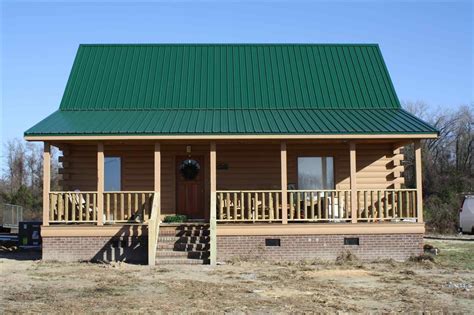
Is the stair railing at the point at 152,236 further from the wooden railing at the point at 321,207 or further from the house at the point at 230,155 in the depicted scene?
the wooden railing at the point at 321,207

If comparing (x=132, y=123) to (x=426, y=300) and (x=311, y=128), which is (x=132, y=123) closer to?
(x=311, y=128)

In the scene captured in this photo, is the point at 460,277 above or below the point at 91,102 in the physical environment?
below

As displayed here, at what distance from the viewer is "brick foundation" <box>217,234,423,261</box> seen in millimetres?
16750

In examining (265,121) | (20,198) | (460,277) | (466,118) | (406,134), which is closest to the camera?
(460,277)

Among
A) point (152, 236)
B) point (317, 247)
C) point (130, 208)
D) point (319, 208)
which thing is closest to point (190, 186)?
point (130, 208)

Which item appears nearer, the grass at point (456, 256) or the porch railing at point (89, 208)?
the grass at point (456, 256)

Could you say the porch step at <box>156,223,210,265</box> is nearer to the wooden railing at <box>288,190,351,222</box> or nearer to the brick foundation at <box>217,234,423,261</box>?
the brick foundation at <box>217,234,423,261</box>

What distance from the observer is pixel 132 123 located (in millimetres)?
17625

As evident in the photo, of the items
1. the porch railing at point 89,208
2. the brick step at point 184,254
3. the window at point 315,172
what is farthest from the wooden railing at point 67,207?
the window at point 315,172

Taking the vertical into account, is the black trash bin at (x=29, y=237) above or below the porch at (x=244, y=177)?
below

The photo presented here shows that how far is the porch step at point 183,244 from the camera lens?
52.5 ft

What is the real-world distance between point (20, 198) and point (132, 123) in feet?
87.4

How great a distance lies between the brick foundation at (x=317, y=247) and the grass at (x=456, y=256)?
873 mm

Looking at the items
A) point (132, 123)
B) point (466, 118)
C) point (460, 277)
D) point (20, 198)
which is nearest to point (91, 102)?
point (132, 123)
